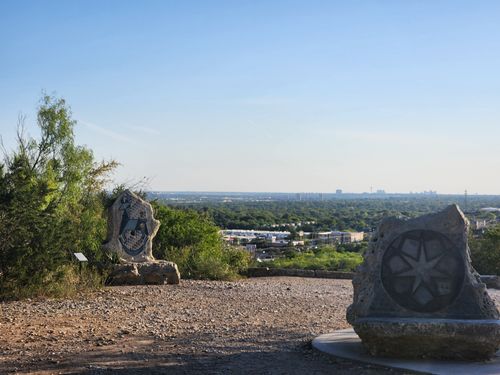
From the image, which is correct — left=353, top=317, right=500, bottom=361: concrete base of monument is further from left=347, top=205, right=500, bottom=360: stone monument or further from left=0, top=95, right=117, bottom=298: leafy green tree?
Result: left=0, top=95, right=117, bottom=298: leafy green tree

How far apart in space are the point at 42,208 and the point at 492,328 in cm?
1054

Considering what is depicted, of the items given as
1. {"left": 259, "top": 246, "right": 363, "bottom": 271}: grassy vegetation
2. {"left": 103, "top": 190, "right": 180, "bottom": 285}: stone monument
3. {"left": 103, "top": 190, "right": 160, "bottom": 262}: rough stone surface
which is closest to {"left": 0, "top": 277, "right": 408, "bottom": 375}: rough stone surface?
{"left": 103, "top": 190, "right": 180, "bottom": 285}: stone monument

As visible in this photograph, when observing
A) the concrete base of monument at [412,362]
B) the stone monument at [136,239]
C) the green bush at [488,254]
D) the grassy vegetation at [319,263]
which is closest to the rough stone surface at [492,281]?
the green bush at [488,254]

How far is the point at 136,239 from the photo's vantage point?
17.3 m

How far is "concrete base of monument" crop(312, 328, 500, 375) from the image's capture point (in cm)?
730

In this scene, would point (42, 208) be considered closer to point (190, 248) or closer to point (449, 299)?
point (190, 248)

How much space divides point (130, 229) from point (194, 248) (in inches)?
145

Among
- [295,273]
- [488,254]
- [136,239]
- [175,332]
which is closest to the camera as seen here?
[175,332]

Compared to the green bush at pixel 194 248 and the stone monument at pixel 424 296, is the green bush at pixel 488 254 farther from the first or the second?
the stone monument at pixel 424 296

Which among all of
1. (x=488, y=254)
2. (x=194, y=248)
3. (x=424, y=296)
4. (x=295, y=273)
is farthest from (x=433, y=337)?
(x=488, y=254)

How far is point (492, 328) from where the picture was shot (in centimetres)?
761

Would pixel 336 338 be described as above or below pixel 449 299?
below

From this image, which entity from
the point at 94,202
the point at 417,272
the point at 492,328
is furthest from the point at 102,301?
the point at 94,202

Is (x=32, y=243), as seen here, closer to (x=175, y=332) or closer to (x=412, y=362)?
(x=175, y=332)
